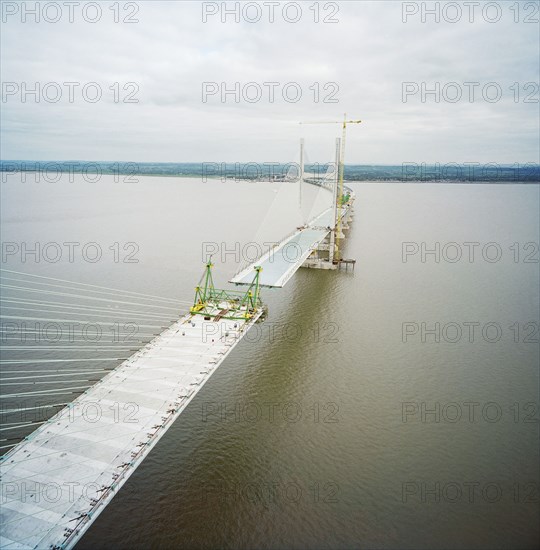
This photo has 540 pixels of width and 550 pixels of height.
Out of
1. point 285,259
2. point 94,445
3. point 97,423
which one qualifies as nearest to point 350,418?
point 97,423

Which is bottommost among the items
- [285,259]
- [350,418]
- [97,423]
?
[350,418]

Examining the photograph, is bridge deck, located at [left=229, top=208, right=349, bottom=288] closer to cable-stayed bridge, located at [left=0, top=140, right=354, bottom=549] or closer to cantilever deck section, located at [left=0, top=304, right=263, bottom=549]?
cable-stayed bridge, located at [left=0, top=140, right=354, bottom=549]

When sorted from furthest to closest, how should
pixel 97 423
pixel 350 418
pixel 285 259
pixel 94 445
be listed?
pixel 285 259, pixel 350 418, pixel 97 423, pixel 94 445

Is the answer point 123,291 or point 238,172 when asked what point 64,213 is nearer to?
point 123,291

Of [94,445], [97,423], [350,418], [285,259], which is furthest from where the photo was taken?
[285,259]

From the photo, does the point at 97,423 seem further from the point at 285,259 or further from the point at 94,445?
the point at 285,259

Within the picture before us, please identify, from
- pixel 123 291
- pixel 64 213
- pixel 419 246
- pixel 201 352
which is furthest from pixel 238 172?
pixel 201 352

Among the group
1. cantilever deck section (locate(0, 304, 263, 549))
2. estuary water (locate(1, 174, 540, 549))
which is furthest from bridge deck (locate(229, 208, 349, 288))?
cantilever deck section (locate(0, 304, 263, 549))
